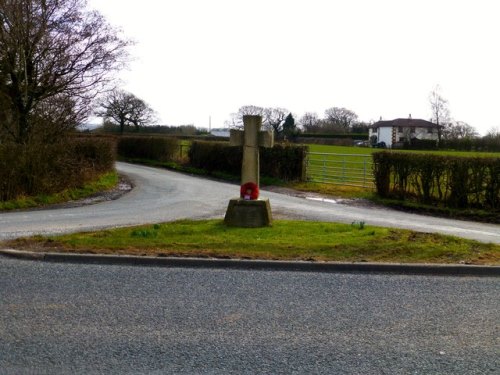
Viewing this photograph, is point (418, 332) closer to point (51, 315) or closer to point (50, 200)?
point (51, 315)

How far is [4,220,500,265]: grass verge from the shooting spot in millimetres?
7930

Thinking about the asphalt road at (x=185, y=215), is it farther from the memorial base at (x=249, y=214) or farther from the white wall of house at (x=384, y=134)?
the white wall of house at (x=384, y=134)

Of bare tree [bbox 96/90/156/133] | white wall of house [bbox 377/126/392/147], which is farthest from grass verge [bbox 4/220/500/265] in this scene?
white wall of house [bbox 377/126/392/147]

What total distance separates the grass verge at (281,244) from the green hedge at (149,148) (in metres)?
27.1

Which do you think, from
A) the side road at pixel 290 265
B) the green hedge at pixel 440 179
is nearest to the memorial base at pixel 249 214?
the side road at pixel 290 265

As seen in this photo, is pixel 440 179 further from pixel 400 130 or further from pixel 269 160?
pixel 400 130

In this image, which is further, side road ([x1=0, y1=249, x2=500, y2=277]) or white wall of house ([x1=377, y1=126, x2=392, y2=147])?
white wall of house ([x1=377, y1=126, x2=392, y2=147])

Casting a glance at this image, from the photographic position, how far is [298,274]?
23.4 feet

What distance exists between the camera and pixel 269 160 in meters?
24.1

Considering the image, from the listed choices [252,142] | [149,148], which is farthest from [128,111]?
[252,142]

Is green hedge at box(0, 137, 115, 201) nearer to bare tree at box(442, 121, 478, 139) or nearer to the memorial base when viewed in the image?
the memorial base

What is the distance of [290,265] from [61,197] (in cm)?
1151

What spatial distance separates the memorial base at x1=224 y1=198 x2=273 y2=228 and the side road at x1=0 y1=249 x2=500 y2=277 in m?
2.96

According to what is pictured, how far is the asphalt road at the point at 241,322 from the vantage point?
416 centimetres
